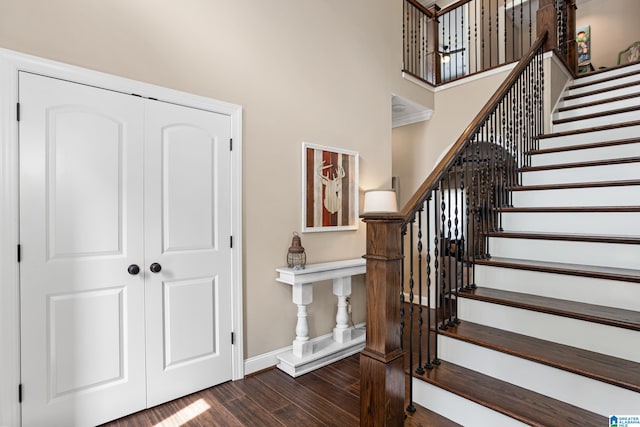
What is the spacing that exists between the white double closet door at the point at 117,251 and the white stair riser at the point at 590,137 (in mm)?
3192

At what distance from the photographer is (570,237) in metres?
2.31

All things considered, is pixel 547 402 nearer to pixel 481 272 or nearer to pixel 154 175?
pixel 481 272

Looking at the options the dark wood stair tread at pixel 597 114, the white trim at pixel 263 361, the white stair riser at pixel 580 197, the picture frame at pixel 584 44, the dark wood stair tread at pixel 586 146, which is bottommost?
the white trim at pixel 263 361

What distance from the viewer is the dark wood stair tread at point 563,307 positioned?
172cm

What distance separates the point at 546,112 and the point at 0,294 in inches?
196

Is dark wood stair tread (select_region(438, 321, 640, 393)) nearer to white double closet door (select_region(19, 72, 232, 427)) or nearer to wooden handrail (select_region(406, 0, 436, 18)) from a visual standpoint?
white double closet door (select_region(19, 72, 232, 427))

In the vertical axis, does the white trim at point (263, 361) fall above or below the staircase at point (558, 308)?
below

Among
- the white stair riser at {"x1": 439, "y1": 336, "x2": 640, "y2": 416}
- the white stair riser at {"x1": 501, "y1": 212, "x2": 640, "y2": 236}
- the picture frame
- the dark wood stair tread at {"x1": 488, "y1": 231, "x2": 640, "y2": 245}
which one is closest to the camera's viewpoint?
the white stair riser at {"x1": 439, "y1": 336, "x2": 640, "y2": 416}

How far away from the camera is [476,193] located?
2.72m

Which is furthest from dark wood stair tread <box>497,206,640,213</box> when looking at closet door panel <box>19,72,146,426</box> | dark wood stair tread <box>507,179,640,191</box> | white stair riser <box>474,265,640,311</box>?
closet door panel <box>19,72,146,426</box>

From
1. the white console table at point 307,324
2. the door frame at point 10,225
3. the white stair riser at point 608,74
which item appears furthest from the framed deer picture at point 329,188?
the white stair riser at point 608,74

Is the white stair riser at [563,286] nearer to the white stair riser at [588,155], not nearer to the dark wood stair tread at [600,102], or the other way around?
the white stair riser at [588,155]

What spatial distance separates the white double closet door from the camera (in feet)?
6.30

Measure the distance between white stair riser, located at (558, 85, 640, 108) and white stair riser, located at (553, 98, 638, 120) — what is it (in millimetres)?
132
